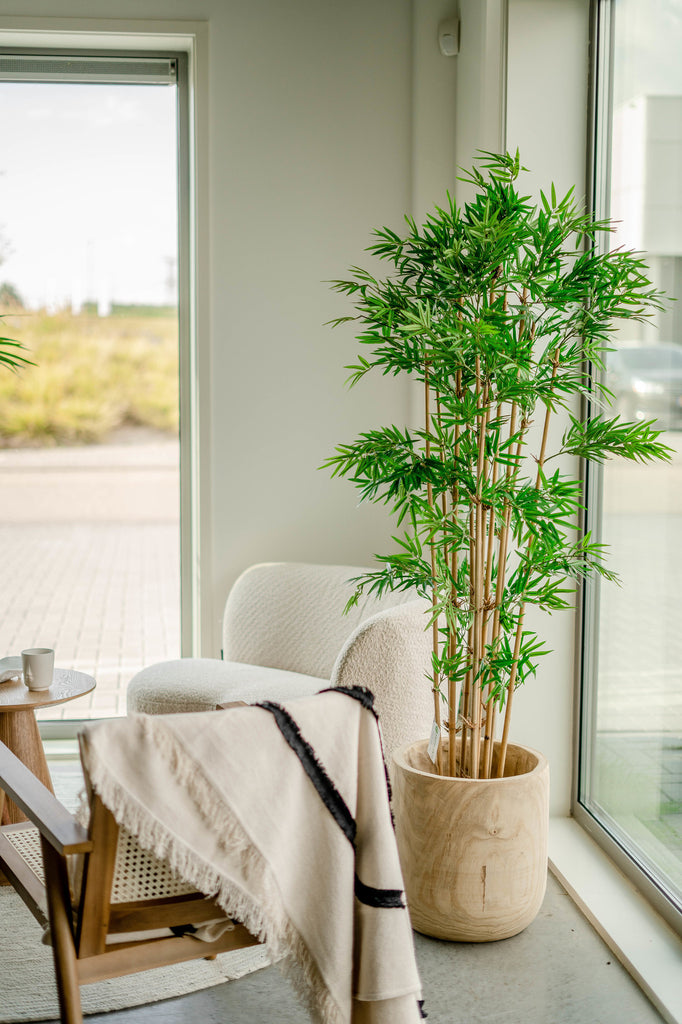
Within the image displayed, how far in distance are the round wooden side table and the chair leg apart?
1.00m

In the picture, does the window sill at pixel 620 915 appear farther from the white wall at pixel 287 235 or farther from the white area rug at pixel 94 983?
the white wall at pixel 287 235

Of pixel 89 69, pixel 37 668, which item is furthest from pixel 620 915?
pixel 89 69

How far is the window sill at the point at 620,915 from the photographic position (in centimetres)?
216

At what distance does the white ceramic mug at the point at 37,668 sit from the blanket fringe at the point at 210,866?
114cm

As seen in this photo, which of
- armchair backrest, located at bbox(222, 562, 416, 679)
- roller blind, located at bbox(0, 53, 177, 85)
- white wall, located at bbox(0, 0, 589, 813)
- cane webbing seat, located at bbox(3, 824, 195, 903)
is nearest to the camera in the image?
cane webbing seat, located at bbox(3, 824, 195, 903)

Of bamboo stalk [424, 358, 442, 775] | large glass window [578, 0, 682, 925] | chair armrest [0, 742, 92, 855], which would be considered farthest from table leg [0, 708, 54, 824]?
large glass window [578, 0, 682, 925]

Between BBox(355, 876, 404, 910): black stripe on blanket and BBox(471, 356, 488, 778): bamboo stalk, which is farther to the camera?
BBox(471, 356, 488, 778): bamboo stalk

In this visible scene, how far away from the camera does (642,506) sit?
2.57 metres

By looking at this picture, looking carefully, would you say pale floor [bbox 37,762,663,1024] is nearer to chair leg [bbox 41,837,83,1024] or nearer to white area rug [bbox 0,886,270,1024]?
white area rug [bbox 0,886,270,1024]

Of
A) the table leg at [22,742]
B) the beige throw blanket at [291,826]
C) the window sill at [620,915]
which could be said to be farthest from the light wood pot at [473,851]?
the table leg at [22,742]

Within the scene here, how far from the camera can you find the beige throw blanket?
5.05ft

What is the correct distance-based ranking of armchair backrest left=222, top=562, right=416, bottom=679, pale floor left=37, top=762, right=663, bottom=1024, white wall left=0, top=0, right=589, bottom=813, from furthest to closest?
1. white wall left=0, top=0, right=589, bottom=813
2. armchair backrest left=222, top=562, right=416, bottom=679
3. pale floor left=37, top=762, right=663, bottom=1024

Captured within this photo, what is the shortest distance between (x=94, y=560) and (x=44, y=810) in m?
2.26

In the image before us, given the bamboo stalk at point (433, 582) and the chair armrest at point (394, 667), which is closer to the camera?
the bamboo stalk at point (433, 582)
